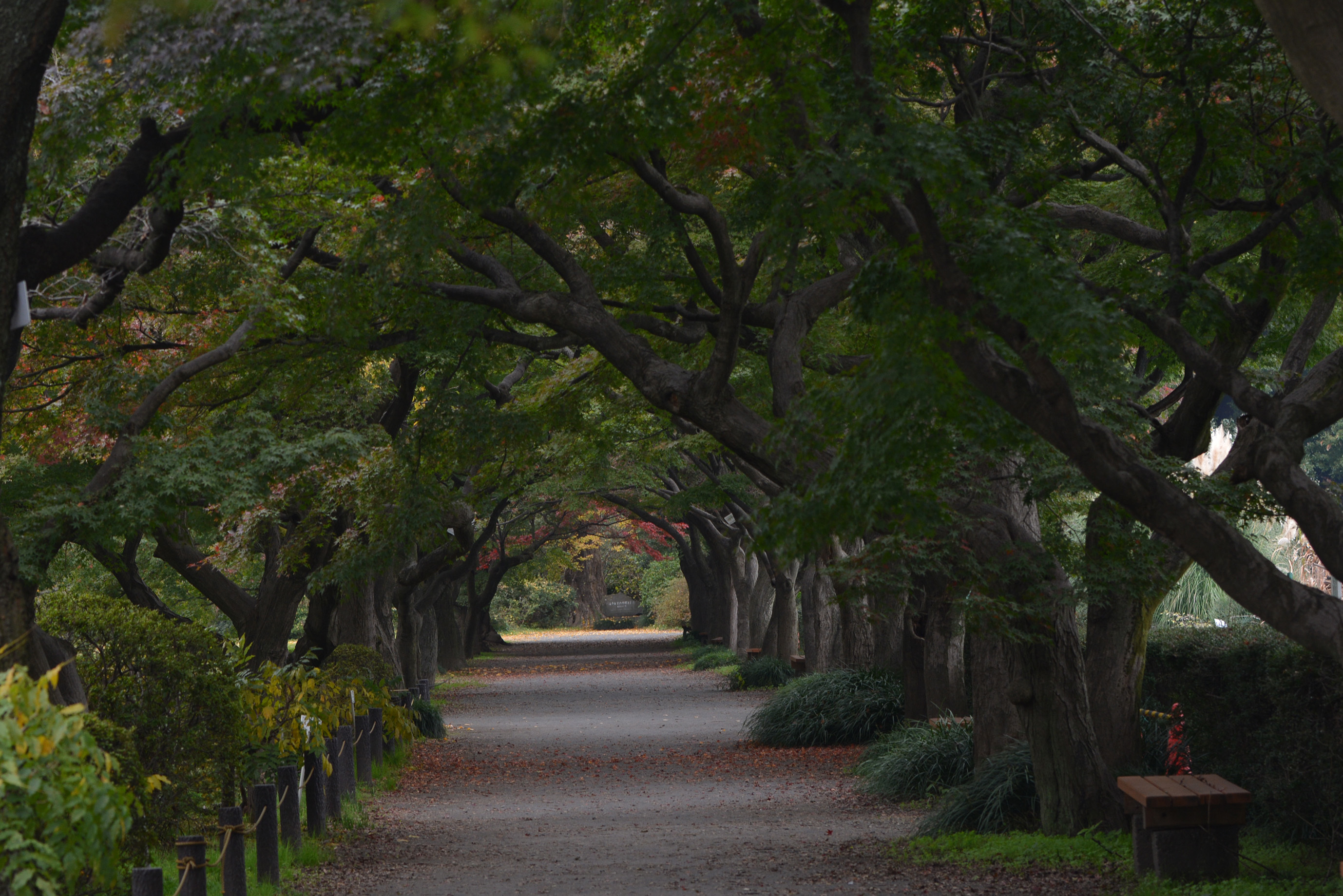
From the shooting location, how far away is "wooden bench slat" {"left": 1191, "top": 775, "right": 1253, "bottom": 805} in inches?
286

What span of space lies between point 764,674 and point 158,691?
1980 centimetres

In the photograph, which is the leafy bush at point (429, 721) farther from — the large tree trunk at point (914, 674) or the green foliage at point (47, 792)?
the green foliage at point (47, 792)

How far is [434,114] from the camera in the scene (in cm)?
803

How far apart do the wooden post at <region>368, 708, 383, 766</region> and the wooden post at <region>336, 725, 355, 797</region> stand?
199cm

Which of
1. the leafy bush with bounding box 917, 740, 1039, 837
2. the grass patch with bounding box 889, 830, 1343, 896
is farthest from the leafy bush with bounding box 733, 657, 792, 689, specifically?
the grass patch with bounding box 889, 830, 1343, 896

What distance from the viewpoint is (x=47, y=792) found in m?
3.26

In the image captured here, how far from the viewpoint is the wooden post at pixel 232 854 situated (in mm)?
6844

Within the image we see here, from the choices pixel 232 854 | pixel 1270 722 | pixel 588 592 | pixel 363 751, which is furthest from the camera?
pixel 588 592

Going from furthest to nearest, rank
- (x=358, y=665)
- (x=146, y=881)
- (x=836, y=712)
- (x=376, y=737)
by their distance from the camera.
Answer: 1. (x=836, y=712)
2. (x=358, y=665)
3. (x=376, y=737)
4. (x=146, y=881)

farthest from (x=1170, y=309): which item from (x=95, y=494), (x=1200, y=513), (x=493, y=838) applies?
(x=95, y=494)

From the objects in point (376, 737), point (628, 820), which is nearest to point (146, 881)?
point (628, 820)

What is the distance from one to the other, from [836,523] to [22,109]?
4.35m

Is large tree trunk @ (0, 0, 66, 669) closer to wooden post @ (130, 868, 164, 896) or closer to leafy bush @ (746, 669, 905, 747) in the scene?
wooden post @ (130, 868, 164, 896)

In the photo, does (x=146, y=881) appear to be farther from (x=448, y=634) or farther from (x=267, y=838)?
(x=448, y=634)
